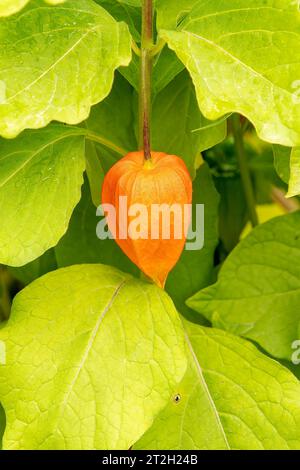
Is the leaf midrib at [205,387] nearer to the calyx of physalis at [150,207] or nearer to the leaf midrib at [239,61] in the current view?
the calyx of physalis at [150,207]

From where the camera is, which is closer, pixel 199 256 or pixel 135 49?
pixel 135 49

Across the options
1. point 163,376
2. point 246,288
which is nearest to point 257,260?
point 246,288

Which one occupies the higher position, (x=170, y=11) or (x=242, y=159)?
(x=170, y=11)

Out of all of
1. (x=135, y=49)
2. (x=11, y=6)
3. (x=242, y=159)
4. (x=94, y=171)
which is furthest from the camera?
(x=242, y=159)

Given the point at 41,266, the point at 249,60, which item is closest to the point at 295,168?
the point at 249,60

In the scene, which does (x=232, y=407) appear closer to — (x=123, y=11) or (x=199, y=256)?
(x=199, y=256)

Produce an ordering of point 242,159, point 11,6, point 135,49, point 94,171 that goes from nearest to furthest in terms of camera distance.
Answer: point 11,6, point 135,49, point 94,171, point 242,159
